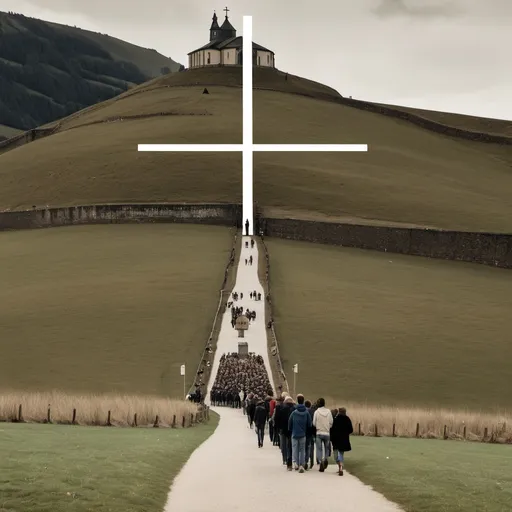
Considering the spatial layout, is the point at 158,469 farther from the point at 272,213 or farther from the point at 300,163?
the point at 300,163

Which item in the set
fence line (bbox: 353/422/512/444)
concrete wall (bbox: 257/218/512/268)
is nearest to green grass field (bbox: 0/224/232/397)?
concrete wall (bbox: 257/218/512/268)

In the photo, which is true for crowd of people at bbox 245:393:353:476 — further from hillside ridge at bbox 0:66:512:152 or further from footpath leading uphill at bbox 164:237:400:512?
hillside ridge at bbox 0:66:512:152

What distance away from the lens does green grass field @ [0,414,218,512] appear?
1812 centimetres

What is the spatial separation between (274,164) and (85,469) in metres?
111

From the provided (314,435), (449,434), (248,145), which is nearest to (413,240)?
(248,145)

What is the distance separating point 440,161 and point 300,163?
25.1 metres

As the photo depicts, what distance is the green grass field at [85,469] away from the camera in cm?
1812

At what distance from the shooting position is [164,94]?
180 m

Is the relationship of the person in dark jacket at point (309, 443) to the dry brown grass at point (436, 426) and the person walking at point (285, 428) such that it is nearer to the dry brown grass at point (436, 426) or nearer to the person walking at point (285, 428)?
the person walking at point (285, 428)

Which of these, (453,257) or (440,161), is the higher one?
(440,161)

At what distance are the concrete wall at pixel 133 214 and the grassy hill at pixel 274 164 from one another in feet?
22.1

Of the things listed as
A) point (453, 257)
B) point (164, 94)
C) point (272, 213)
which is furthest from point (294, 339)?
point (164, 94)

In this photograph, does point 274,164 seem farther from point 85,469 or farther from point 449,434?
point 85,469

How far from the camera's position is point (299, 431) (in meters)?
23.5
